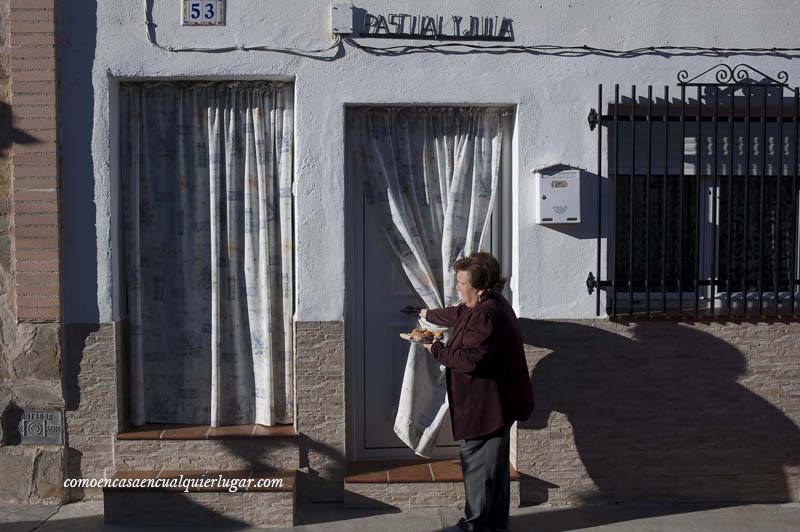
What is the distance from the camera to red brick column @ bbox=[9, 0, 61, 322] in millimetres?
5145

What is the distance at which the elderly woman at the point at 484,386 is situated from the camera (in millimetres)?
4559

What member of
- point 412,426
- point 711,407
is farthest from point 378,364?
point 711,407

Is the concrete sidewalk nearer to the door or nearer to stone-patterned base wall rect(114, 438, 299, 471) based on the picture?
stone-patterned base wall rect(114, 438, 299, 471)

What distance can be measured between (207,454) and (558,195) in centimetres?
272

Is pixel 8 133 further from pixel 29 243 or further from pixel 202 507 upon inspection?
pixel 202 507

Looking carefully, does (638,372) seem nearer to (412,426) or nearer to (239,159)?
(412,426)

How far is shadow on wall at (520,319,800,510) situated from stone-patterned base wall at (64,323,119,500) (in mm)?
2597

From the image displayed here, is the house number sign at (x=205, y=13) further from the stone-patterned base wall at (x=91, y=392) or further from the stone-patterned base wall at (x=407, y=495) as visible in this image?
the stone-patterned base wall at (x=407, y=495)

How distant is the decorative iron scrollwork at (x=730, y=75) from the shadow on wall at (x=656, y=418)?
5.15ft

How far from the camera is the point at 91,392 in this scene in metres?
5.29

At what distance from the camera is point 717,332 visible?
5430mm

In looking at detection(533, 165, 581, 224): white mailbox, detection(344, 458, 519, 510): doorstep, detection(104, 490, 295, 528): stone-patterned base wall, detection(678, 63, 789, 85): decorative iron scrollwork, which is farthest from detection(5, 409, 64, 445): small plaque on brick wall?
detection(678, 63, 789, 85): decorative iron scrollwork

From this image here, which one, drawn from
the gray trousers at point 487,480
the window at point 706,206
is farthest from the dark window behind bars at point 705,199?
the gray trousers at point 487,480

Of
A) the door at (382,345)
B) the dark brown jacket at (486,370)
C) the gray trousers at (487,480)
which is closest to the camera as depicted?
the dark brown jacket at (486,370)
